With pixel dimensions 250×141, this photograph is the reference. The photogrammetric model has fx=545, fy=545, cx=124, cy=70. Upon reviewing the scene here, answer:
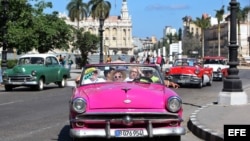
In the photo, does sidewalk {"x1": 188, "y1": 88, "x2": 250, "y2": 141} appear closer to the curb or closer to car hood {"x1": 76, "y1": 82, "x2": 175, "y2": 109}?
the curb

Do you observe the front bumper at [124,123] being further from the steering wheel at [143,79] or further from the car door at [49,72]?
the car door at [49,72]

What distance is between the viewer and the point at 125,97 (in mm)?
8797

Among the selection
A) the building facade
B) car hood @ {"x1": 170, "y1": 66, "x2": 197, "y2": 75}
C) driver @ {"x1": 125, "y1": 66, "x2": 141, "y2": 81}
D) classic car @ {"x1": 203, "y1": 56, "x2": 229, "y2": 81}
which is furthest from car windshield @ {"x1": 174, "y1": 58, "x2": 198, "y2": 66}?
the building facade

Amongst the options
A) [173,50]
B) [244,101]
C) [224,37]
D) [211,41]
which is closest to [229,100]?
[244,101]

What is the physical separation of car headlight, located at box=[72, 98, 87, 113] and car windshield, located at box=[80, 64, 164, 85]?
1.37 meters

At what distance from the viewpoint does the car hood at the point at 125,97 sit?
870 cm

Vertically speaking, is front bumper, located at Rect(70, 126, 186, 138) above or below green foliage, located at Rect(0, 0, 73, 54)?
below

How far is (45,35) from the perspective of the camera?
153 ft

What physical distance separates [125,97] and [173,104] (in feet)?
2.60

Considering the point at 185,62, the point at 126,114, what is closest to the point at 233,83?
the point at 126,114

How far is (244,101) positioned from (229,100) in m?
0.48

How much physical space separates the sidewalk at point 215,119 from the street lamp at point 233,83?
1.50ft

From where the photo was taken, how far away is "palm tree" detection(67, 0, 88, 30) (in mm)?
109100

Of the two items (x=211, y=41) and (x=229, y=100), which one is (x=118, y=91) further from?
(x=211, y=41)
